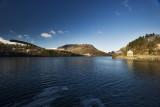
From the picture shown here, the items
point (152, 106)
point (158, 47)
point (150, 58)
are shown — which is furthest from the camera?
point (158, 47)

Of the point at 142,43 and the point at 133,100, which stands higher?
the point at 142,43

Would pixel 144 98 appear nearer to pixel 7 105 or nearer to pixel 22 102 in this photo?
pixel 22 102

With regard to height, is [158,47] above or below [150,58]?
above

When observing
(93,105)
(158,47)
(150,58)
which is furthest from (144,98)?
(158,47)

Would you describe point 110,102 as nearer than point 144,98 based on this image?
Yes

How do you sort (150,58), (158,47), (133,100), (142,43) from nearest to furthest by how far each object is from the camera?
1. (133,100)
2. (150,58)
3. (158,47)
4. (142,43)

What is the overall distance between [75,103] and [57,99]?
11.2 ft

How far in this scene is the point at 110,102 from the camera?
1488 centimetres

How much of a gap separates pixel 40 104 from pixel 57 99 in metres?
2.76

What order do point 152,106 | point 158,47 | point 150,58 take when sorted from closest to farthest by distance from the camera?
1. point 152,106
2. point 150,58
3. point 158,47

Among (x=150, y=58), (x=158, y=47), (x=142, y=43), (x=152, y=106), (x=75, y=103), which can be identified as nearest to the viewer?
(x=152, y=106)

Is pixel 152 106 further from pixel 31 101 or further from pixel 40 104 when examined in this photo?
pixel 31 101

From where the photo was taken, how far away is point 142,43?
181 metres

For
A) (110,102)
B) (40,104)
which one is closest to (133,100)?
(110,102)
